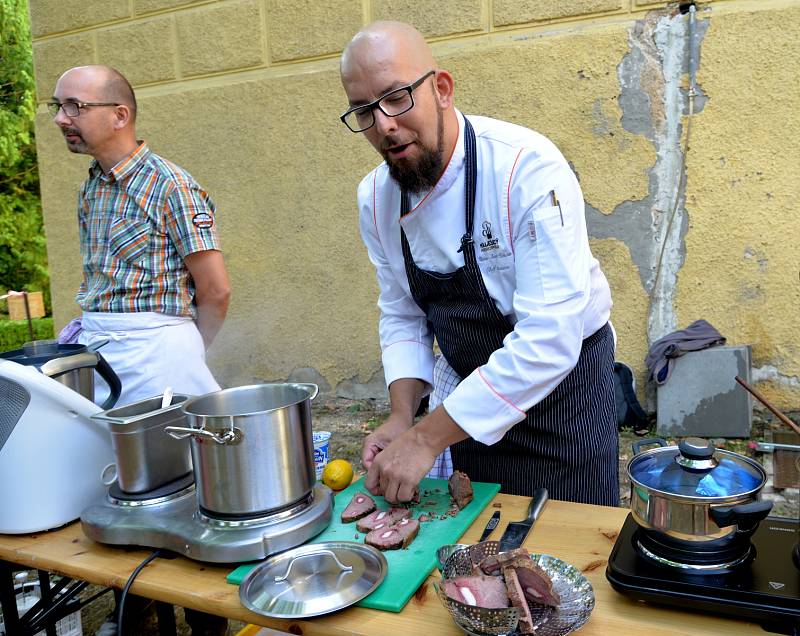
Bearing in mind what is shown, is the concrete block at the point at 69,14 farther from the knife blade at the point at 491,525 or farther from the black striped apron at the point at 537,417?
the knife blade at the point at 491,525

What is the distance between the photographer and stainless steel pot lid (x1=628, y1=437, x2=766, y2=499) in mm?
1185

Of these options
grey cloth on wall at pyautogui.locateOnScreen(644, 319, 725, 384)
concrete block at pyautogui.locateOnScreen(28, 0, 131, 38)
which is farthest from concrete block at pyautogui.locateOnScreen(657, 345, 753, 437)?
concrete block at pyautogui.locateOnScreen(28, 0, 131, 38)

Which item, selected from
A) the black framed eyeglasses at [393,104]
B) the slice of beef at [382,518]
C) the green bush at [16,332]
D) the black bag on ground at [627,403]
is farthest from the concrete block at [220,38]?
the green bush at [16,332]

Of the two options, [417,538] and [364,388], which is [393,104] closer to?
[417,538]

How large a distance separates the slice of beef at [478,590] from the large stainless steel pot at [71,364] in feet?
3.80

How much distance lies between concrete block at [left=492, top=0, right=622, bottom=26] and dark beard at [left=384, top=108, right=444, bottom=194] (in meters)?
3.34

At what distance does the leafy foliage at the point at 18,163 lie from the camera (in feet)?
50.6

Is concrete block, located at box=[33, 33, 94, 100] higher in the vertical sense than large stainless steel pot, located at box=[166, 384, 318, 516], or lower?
higher

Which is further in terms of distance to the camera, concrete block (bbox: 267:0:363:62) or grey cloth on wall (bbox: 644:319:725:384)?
concrete block (bbox: 267:0:363:62)

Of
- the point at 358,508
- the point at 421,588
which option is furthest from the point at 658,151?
the point at 421,588

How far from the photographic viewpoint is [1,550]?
1.61 meters

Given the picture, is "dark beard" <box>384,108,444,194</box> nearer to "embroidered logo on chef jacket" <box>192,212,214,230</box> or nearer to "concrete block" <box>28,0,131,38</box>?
"embroidered logo on chef jacket" <box>192,212,214,230</box>

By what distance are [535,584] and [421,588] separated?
247 millimetres

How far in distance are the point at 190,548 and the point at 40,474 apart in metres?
0.51
